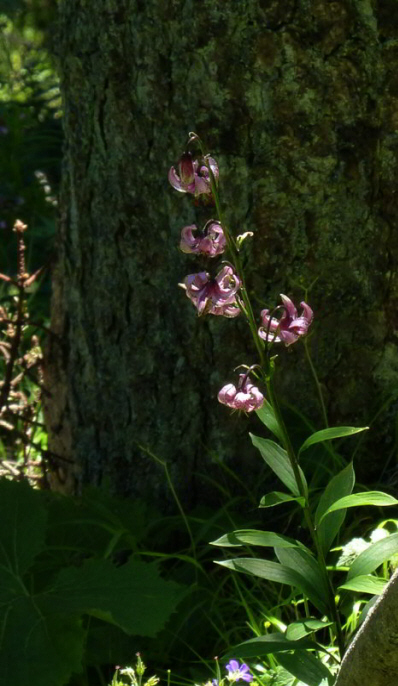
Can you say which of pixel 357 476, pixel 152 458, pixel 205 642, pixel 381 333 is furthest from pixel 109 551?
pixel 381 333

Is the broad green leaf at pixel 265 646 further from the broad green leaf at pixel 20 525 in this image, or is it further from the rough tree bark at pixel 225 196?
the rough tree bark at pixel 225 196

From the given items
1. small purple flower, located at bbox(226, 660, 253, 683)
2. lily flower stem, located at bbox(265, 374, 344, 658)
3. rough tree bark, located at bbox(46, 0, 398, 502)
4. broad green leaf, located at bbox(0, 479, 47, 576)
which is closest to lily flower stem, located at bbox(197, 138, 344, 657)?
lily flower stem, located at bbox(265, 374, 344, 658)

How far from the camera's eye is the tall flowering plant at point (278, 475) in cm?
173

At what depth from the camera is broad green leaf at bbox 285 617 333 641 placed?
1.86 m

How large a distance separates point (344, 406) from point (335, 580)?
0.52 meters

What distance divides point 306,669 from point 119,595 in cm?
48

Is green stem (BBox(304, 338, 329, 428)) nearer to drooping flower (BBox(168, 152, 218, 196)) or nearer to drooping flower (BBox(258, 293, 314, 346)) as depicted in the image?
drooping flower (BBox(258, 293, 314, 346))

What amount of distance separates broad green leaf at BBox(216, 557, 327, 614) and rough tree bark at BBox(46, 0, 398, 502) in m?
0.89

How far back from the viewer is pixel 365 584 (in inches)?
74.1

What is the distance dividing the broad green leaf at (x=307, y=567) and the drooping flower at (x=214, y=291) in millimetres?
536

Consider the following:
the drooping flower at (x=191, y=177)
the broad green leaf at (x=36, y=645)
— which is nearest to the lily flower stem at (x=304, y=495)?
the drooping flower at (x=191, y=177)

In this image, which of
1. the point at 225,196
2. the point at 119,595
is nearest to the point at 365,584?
the point at 119,595

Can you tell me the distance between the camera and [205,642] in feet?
8.13

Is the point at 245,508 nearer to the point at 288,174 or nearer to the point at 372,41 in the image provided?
the point at 288,174
